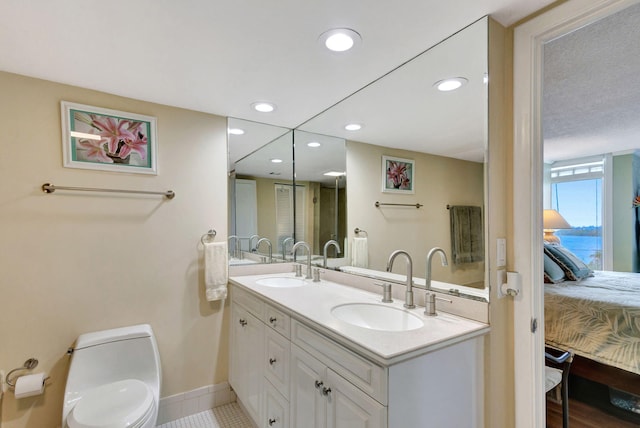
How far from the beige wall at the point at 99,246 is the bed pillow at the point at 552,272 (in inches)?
112

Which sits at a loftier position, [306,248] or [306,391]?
[306,248]

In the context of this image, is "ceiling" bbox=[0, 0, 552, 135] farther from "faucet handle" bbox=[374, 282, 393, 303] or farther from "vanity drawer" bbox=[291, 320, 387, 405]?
"vanity drawer" bbox=[291, 320, 387, 405]

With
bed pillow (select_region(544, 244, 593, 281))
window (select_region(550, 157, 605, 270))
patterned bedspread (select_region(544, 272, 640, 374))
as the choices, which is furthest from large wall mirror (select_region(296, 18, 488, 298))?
window (select_region(550, 157, 605, 270))

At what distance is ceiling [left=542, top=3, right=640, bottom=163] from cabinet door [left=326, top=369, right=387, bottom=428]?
1.43 metres

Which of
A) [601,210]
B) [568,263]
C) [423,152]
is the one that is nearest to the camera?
[423,152]

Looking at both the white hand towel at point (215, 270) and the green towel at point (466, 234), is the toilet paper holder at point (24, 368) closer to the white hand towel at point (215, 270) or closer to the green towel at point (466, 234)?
the white hand towel at point (215, 270)

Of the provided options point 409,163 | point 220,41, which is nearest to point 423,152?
point 409,163

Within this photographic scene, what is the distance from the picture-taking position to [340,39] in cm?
136

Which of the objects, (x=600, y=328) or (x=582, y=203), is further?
(x=582, y=203)

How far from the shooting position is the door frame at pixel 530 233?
3.90 ft

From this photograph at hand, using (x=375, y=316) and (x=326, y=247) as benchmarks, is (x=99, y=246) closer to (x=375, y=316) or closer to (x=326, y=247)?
(x=326, y=247)

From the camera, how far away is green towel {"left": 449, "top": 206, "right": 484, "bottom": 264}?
1291mm

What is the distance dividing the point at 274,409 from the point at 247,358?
0.43 meters

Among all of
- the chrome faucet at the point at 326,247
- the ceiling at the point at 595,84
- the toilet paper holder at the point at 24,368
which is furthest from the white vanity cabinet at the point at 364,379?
the toilet paper holder at the point at 24,368
